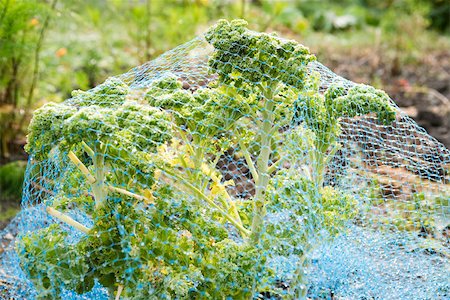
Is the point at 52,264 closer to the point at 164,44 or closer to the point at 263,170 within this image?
the point at 263,170

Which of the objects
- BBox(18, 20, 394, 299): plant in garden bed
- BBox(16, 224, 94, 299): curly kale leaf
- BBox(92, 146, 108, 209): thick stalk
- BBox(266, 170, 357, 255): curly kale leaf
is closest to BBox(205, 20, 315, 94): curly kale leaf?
BBox(18, 20, 394, 299): plant in garden bed

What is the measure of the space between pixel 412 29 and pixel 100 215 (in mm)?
7567

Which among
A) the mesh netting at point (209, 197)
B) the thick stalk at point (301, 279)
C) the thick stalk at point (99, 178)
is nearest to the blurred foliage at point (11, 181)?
the mesh netting at point (209, 197)

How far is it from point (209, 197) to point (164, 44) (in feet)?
15.3

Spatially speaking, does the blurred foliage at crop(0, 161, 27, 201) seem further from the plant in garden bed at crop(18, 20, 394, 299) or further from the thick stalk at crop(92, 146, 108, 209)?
the thick stalk at crop(92, 146, 108, 209)

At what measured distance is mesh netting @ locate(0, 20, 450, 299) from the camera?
2.73m

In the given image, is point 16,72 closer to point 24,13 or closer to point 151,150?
point 24,13

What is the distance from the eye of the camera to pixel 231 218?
2.96m

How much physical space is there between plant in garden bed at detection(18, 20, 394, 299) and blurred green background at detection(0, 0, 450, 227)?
2.03 m

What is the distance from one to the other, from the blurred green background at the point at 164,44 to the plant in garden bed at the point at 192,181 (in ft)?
6.67

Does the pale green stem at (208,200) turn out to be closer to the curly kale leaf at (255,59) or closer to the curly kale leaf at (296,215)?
the curly kale leaf at (296,215)

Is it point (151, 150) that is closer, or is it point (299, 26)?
point (151, 150)

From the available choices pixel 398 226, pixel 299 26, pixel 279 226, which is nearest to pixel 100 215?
pixel 279 226

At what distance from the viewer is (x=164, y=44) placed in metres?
7.48
